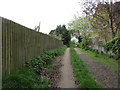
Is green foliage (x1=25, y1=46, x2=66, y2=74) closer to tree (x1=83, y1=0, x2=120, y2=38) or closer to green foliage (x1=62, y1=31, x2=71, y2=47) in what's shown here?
tree (x1=83, y1=0, x2=120, y2=38)

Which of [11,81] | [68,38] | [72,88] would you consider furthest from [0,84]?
[68,38]

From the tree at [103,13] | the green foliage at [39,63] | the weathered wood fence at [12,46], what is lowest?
the green foliage at [39,63]

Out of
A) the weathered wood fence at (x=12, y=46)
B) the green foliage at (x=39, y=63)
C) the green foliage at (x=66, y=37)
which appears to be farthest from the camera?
the green foliage at (x=66, y=37)

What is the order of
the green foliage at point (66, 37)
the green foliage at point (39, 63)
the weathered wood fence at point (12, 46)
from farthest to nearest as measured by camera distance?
1. the green foliage at point (66, 37)
2. the green foliage at point (39, 63)
3. the weathered wood fence at point (12, 46)

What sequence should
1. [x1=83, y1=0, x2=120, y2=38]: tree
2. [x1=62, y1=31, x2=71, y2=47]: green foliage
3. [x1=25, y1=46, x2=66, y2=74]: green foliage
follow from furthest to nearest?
[x1=62, y1=31, x2=71, y2=47]: green foliage
[x1=83, y1=0, x2=120, y2=38]: tree
[x1=25, y1=46, x2=66, y2=74]: green foliage

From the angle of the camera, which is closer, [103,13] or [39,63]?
[39,63]

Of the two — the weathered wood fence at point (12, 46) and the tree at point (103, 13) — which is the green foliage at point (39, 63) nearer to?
the weathered wood fence at point (12, 46)

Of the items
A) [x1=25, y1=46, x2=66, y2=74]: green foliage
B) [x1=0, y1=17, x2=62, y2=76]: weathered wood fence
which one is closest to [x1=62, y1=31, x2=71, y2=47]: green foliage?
[x1=25, y1=46, x2=66, y2=74]: green foliage

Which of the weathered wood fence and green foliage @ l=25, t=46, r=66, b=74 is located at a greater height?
the weathered wood fence

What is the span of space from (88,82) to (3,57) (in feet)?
9.34

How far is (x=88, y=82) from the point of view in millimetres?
3656

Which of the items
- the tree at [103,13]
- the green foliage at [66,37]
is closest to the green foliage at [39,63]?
the tree at [103,13]

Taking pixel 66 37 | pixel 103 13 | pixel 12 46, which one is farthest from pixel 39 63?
pixel 66 37

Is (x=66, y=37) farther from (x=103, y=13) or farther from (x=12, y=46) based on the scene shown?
(x=12, y=46)
